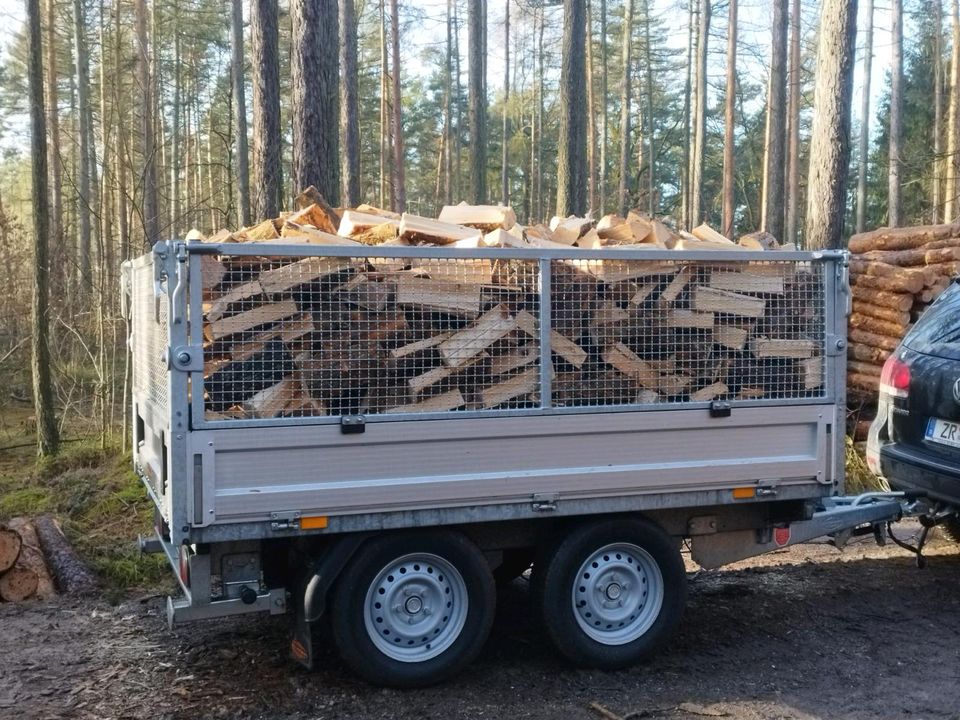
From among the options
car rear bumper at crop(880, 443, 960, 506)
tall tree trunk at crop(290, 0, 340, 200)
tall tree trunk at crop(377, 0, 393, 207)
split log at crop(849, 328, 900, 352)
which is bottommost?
car rear bumper at crop(880, 443, 960, 506)

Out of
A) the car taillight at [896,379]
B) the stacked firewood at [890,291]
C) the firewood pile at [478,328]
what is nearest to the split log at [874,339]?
the stacked firewood at [890,291]

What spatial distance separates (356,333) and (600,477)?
4.81 ft

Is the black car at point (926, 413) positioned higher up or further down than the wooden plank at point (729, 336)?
further down

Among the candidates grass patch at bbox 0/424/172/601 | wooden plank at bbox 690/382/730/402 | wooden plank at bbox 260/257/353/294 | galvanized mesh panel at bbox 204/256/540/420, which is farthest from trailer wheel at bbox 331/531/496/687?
grass patch at bbox 0/424/172/601

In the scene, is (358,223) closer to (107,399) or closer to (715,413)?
(715,413)

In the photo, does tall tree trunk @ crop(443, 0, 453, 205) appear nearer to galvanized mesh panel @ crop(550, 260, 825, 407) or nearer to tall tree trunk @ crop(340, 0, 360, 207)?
tall tree trunk @ crop(340, 0, 360, 207)

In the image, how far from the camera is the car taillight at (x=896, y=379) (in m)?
6.52

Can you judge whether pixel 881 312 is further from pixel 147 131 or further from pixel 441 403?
pixel 147 131

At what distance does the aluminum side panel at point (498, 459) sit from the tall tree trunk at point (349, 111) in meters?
15.3

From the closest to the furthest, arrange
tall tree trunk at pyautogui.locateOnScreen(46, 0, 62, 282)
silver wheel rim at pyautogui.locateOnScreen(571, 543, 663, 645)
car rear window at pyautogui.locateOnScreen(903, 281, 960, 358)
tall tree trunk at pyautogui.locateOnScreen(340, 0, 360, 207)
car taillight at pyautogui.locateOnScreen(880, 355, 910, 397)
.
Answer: silver wheel rim at pyautogui.locateOnScreen(571, 543, 663, 645)
car rear window at pyautogui.locateOnScreen(903, 281, 960, 358)
car taillight at pyautogui.locateOnScreen(880, 355, 910, 397)
tall tree trunk at pyautogui.locateOnScreen(46, 0, 62, 282)
tall tree trunk at pyautogui.locateOnScreen(340, 0, 360, 207)

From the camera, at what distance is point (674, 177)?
4775cm

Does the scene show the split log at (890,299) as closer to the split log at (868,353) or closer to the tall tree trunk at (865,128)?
the split log at (868,353)

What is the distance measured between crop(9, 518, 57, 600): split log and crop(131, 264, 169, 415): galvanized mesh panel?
5.53 ft

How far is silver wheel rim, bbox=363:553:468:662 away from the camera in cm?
485
